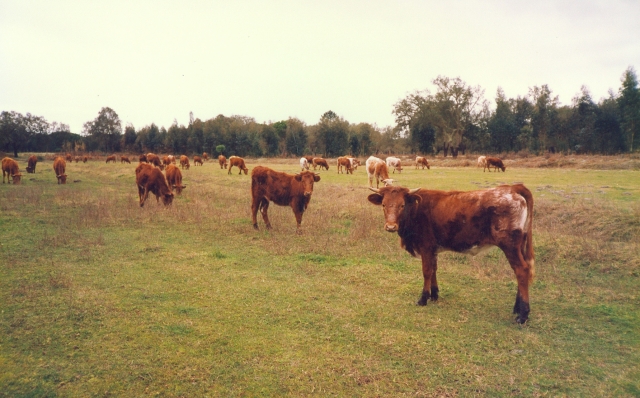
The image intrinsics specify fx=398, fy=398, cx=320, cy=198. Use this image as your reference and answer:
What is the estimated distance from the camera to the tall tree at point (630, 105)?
135 feet

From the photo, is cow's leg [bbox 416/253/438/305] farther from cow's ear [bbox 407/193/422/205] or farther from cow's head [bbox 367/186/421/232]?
cow's ear [bbox 407/193/422/205]

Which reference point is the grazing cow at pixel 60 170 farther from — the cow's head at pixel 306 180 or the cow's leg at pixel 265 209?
the cow's head at pixel 306 180

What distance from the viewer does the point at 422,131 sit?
60625 mm

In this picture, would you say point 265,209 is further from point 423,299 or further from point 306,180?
point 423,299

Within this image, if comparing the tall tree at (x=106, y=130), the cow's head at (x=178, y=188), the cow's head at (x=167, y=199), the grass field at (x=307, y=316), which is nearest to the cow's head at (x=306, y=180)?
the grass field at (x=307, y=316)

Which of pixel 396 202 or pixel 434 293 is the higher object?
pixel 396 202


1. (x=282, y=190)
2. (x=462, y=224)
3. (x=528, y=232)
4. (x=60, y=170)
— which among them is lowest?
(x=528, y=232)

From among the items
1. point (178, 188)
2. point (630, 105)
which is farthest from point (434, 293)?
point (630, 105)

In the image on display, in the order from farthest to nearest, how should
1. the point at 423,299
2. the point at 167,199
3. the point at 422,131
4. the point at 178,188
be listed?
the point at 422,131, the point at 178,188, the point at 167,199, the point at 423,299

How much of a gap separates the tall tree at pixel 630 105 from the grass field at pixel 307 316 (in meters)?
39.1

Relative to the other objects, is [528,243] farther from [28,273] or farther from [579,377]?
[28,273]

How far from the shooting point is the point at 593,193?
15.0m

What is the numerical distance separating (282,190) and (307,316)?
22.7ft

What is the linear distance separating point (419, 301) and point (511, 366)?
1973 mm
